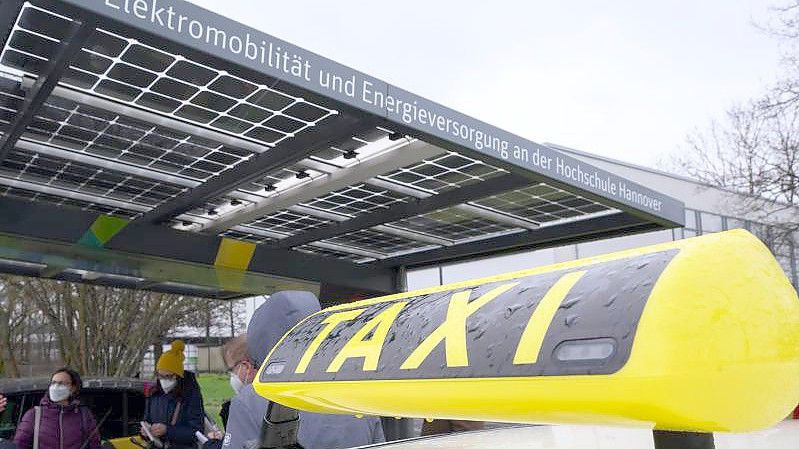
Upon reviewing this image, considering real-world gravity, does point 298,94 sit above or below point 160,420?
above

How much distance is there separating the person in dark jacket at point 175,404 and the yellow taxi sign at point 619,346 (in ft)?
20.5

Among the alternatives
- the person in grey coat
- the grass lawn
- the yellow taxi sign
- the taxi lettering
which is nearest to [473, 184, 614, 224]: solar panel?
the person in grey coat

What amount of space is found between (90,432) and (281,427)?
17.0ft

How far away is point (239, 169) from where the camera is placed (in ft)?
18.9

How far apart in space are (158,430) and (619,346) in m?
6.64

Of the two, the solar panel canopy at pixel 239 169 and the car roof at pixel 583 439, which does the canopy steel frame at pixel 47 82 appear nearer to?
the solar panel canopy at pixel 239 169

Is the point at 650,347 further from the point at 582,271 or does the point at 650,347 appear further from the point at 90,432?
the point at 90,432

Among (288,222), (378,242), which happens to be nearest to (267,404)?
(288,222)

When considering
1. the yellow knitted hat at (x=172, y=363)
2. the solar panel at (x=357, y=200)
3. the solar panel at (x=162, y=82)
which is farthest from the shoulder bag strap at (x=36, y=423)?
the solar panel at (x=162, y=82)

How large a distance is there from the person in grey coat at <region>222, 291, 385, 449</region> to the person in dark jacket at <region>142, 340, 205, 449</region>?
3974 millimetres

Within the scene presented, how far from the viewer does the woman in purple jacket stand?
6027 millimetres

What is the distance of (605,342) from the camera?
29.4 inches

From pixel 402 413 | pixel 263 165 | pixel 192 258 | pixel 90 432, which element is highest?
pixel 263 165

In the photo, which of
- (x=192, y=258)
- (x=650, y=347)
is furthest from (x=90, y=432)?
(x=650, y=347)
